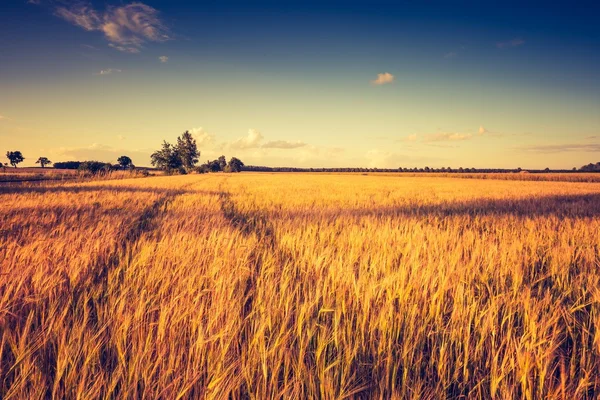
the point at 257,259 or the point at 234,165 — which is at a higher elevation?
the point at 234,165

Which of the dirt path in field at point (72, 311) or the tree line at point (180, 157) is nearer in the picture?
the dirt path in field at point (72, 311)

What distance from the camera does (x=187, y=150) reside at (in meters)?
92.8

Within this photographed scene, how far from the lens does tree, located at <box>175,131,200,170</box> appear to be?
9225 centimetres

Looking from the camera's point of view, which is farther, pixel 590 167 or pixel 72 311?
pixel 590 167

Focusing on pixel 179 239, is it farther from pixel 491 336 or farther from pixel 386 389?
pixel 491 336

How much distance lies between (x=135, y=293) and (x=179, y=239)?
1.48 meters

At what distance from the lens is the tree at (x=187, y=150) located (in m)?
92.2

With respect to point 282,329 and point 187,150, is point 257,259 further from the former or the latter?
point 187,150

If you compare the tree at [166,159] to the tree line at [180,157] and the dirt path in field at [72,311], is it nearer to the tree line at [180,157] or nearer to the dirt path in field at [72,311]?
the tree line at [180,157]

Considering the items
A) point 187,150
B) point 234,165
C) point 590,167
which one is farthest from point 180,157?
point 590,167

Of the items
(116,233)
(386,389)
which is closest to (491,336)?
(386,389)

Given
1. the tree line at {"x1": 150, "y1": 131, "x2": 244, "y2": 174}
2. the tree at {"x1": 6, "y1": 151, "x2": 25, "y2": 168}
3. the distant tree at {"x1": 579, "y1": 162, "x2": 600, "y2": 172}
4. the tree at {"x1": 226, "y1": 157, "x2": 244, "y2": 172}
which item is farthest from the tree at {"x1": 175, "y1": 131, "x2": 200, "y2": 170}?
the distant tree at {"x1": 579, "y1": 162, "x2": 600, "y2": 172}

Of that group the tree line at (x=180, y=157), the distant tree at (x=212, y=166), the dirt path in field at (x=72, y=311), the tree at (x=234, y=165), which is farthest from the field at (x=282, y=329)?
the tree at (x=234, y=165)

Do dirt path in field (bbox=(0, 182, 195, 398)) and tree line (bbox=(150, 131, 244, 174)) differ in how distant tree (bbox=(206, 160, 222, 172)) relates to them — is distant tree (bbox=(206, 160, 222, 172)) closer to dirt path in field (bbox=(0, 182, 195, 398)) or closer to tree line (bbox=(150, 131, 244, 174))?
tree line (bbox=(150, 131, 244, 174))
